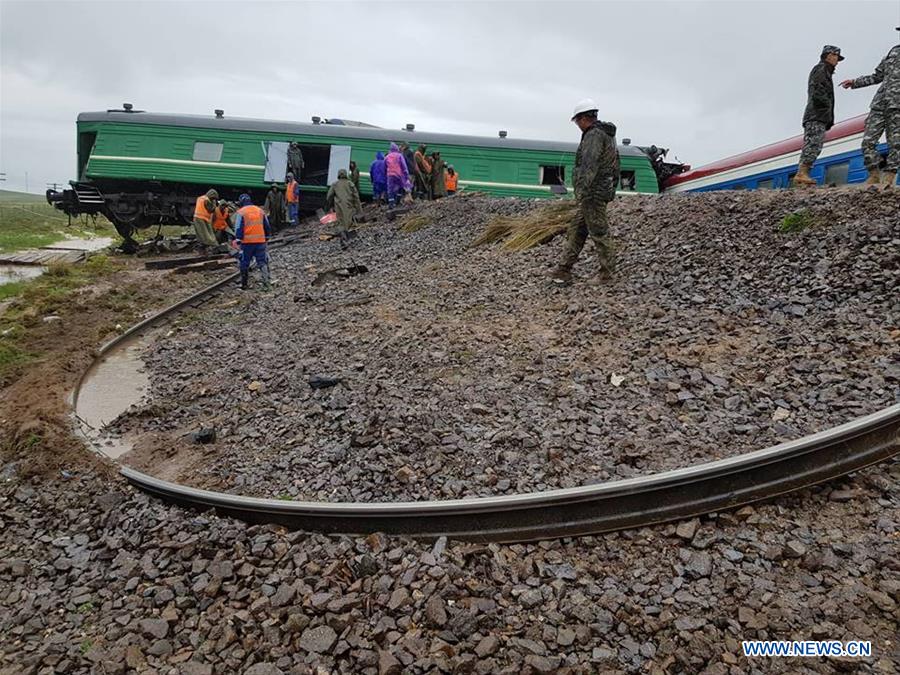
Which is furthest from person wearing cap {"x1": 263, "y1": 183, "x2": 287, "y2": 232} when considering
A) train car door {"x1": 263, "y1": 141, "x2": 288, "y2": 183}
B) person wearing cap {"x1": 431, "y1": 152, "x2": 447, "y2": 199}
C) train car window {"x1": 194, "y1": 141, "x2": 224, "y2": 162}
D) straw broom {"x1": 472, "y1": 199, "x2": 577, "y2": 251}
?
straw broom {"x1": 472, "y1": 199, "x2": 577, "y2": 251}

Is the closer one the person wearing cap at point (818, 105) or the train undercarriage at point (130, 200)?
the person wearing cap at point (818, 105)

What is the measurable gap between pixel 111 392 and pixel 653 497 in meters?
5.64

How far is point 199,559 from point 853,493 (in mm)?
3439

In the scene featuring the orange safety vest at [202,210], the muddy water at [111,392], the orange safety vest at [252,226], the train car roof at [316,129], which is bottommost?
the muddy water at [111,392]

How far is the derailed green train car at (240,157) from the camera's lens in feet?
53.6

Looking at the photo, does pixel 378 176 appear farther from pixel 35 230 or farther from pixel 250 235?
pixel 35 230

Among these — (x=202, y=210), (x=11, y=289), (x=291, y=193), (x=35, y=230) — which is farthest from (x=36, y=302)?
(x=35, y=230)

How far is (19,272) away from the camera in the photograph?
1500 cm

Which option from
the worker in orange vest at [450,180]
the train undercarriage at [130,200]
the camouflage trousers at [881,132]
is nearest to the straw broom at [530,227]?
the camouflage trousers at [881,132]

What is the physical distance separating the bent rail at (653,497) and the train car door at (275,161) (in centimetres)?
1544

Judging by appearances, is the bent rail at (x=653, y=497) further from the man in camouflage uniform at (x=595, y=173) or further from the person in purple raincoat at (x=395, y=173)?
the person in purple raincoat at (x=395, y=173)

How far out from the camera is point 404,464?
142 inches

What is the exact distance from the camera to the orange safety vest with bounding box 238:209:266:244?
1009 cm

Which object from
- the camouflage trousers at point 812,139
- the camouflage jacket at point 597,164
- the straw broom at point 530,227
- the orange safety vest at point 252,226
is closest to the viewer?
the camouflage jacket at point 597,164
